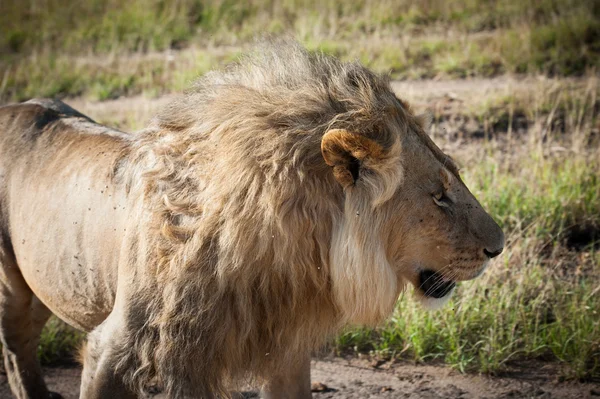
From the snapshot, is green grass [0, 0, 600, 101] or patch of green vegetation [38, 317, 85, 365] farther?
green grass [0, 0, 600, 101]

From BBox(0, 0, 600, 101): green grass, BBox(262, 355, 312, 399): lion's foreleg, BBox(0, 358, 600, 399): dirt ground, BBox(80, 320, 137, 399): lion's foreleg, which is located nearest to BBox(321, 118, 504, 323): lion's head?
BBox(262, 355, 312, 399): lion's foreleg

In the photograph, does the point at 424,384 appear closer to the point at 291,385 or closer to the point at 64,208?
the point at 291,385

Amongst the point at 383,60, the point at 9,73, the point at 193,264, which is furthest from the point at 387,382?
the point at 9,73

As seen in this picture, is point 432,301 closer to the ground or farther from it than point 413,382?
farther from it

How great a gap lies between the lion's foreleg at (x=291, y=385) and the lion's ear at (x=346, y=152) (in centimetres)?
87

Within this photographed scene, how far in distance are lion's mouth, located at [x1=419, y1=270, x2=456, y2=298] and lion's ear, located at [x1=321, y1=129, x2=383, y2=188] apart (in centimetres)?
45

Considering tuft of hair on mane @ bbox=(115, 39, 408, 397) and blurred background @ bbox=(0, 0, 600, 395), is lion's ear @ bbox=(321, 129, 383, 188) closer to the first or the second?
tuft of hair on mane @ bbox=(115, 39, 408, 397)

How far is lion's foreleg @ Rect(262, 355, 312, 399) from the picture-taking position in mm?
3014

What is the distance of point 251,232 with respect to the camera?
2.44 metres

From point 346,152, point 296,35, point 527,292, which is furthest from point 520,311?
point 296,35

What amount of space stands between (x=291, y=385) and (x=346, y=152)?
1.10m

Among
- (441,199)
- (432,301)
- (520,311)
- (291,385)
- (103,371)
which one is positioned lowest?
(520,311)

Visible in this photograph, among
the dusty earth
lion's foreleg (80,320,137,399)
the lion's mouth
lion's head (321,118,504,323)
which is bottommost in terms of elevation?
the dusty earth

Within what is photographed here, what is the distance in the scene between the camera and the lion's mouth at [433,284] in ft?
8.68
